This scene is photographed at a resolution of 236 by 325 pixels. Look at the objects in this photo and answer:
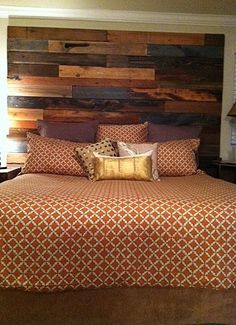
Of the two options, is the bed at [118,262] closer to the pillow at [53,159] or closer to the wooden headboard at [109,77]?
the pillow at [53,159]

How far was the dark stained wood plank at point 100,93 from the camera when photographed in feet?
12.0

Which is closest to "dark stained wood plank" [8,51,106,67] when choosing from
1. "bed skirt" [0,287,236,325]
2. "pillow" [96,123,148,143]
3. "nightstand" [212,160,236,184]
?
"pillow" [96,123,148,143]

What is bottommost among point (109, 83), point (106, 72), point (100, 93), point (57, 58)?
point (100, 93)

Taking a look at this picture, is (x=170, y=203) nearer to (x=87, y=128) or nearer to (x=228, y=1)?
(x=87, y=128)

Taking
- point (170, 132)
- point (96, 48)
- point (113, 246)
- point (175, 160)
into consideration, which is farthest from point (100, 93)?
point (113, 246)

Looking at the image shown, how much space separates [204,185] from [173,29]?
2.14 metres

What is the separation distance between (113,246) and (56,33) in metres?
2.76

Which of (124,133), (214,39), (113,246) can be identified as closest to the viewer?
(113,246)

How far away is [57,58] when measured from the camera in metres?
3.61

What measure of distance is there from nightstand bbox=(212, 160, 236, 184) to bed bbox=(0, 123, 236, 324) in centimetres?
194

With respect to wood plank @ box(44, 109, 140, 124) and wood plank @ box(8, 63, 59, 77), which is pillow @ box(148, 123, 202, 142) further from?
wood plank @ box(8, 63, 59, 77)

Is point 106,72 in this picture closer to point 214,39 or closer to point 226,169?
point 214,39

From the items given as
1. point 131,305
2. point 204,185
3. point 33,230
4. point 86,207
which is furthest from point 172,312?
point 204,185

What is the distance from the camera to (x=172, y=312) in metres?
1.61
